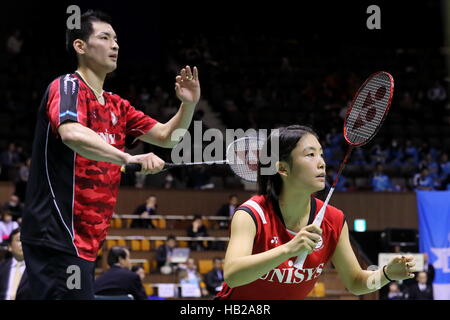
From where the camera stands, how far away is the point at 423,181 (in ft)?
51.5

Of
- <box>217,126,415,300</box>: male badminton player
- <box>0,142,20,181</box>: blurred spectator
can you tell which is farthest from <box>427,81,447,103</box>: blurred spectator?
<box>217,126,415,300</box>: male badminton player

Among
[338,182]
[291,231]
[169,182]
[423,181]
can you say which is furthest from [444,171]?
[291,231]

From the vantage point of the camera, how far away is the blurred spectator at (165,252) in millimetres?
12750

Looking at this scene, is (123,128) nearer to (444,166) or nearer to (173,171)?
(173,171)

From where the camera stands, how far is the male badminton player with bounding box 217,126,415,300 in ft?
12.0

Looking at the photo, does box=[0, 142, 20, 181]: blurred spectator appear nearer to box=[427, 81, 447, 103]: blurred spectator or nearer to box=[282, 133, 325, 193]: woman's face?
box=[427, 81, 447, 103]: blurred spectator

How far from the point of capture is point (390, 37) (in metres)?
22.5

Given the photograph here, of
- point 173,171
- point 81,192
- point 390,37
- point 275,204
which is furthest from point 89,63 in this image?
point 390,37

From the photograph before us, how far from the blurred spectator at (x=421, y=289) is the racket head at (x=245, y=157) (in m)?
8.12

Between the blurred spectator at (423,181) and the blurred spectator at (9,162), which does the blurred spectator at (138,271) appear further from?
the blurred spectator at (423,181)

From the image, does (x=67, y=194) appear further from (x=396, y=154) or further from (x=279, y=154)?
(x=396, y=154)

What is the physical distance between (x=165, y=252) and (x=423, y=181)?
587cm

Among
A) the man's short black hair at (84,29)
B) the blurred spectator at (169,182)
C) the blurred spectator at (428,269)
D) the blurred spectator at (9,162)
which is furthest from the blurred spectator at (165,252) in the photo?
the man's short black hair at (84,29)
